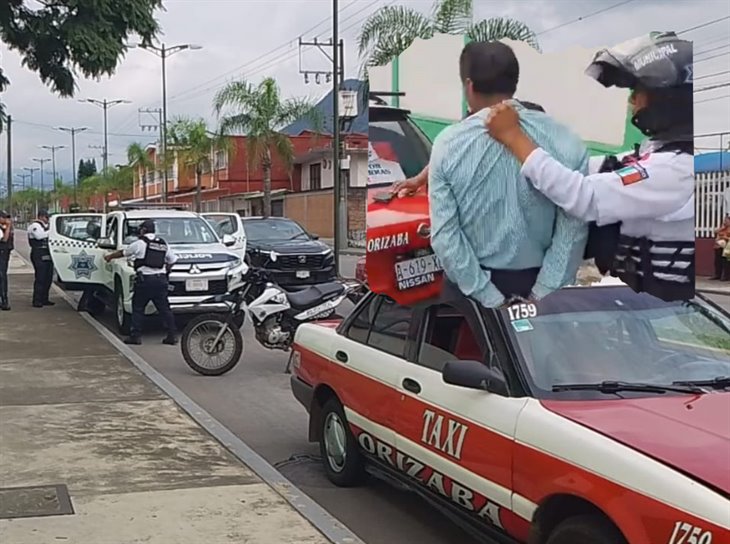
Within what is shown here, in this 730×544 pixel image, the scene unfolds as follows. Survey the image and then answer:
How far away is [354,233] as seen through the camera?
158 feet

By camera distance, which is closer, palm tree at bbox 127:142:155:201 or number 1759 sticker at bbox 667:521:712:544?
number 1759 sticker at bbox 667:521:712:544

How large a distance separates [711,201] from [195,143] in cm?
3239

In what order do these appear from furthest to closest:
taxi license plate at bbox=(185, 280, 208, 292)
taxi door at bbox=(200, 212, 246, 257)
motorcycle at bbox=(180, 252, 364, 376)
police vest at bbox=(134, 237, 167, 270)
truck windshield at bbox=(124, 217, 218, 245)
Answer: taxi door at bbox=(200, 212, 246, 257), truck windshield at bbox=(124, 217, 218, 245), taxi license plate at bbox=(185, 280, 208, 292), police vest at bbox=(134, 237, 167, 270), motorcycle at bbox=(180, 252, 364, 376)

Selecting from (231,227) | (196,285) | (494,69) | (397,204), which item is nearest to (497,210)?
(397,204)

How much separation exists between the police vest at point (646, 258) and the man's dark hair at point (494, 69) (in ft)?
2.02

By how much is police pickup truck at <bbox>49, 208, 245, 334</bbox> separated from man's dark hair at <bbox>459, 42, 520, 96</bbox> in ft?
30.1

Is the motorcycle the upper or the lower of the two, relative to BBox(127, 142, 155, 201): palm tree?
lower

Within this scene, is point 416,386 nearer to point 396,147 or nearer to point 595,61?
point 396,147

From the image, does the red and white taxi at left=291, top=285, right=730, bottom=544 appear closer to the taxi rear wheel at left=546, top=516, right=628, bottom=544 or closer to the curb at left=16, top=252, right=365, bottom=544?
the taxi rear wheel at left=546, top=516, right=628, bottom=544

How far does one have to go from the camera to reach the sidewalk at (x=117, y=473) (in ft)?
19.0

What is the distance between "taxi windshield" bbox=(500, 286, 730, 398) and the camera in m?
4.98

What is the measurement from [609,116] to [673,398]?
136 centimetres

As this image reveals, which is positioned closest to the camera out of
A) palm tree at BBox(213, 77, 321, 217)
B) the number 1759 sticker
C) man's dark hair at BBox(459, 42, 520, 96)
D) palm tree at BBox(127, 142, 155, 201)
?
the number 1759 sticker

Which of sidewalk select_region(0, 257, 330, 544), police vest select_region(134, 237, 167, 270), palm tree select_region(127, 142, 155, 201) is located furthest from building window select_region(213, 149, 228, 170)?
sidewalk select_region(0, 257, 330, 544)
